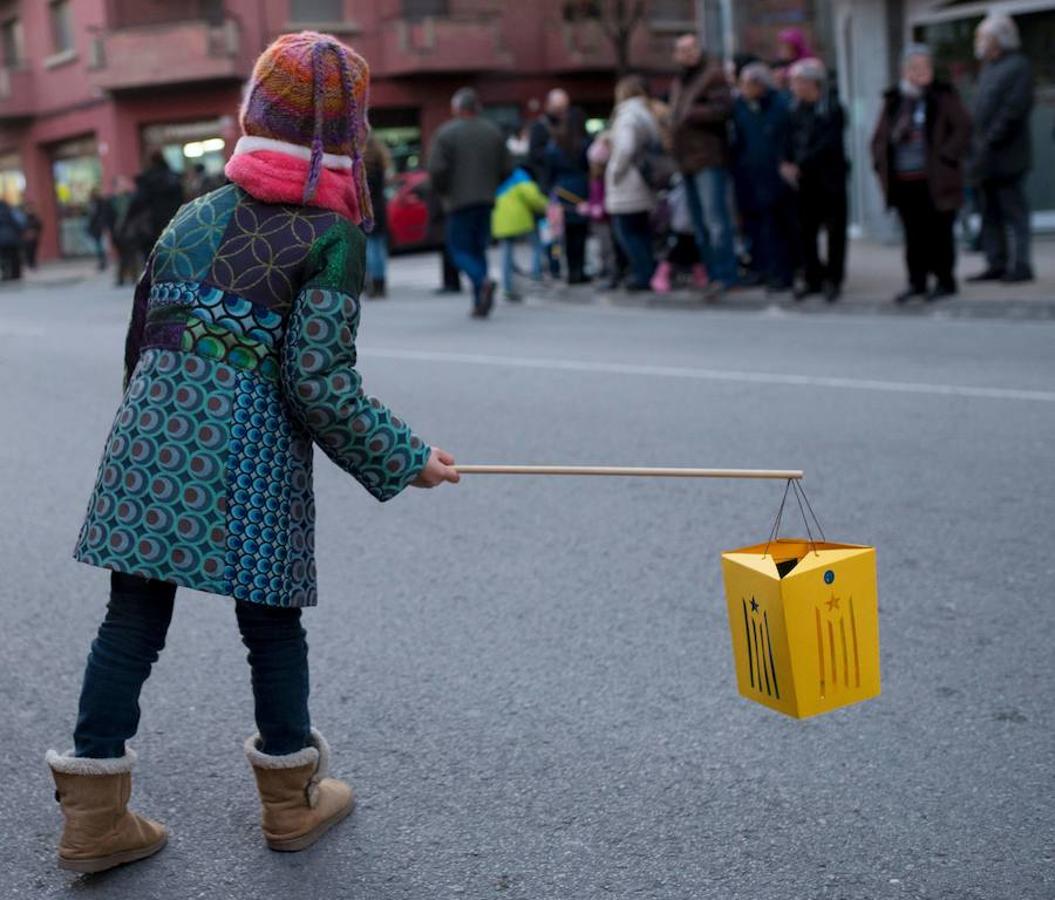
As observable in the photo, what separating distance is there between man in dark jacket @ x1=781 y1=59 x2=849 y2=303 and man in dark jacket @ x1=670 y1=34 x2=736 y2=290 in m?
0.53

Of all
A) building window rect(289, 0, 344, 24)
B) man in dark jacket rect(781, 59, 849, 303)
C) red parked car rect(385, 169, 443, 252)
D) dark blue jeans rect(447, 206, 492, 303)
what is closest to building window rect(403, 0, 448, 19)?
building window rect(289, 0, 344, 24)

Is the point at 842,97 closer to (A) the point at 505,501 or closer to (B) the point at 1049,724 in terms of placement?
(A) the point at 505,501

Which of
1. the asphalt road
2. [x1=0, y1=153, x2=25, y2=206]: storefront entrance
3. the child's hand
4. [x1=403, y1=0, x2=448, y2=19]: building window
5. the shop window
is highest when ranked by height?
the shop window

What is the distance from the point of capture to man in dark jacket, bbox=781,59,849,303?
1338 centimetres

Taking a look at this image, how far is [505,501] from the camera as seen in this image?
272 inches

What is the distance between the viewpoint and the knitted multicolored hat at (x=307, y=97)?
10.7ft

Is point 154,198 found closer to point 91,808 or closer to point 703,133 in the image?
point 703,133

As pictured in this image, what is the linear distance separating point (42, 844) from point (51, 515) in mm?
3712

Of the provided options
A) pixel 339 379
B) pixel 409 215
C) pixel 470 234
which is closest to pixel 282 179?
pixel 339 379

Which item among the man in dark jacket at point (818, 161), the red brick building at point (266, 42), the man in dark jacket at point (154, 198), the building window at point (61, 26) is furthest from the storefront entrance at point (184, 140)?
the man in dark jacket at point (818, 161)

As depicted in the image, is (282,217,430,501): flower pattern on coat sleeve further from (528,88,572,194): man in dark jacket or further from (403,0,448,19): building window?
(403,0,448,19): building window

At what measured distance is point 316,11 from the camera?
129 feet

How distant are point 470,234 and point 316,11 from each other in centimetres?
2556

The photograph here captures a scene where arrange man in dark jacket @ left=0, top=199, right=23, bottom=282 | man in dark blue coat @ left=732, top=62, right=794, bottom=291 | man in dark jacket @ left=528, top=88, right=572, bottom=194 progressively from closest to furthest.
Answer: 1. man in dark blue coat @ left=732, top=62, right=794, bottom=291
2. man in dark jacket @ left=528, top=88, right=572, bottom=194
3. man in dark jacket @ left=0, top=199, right=23, bottom=282
